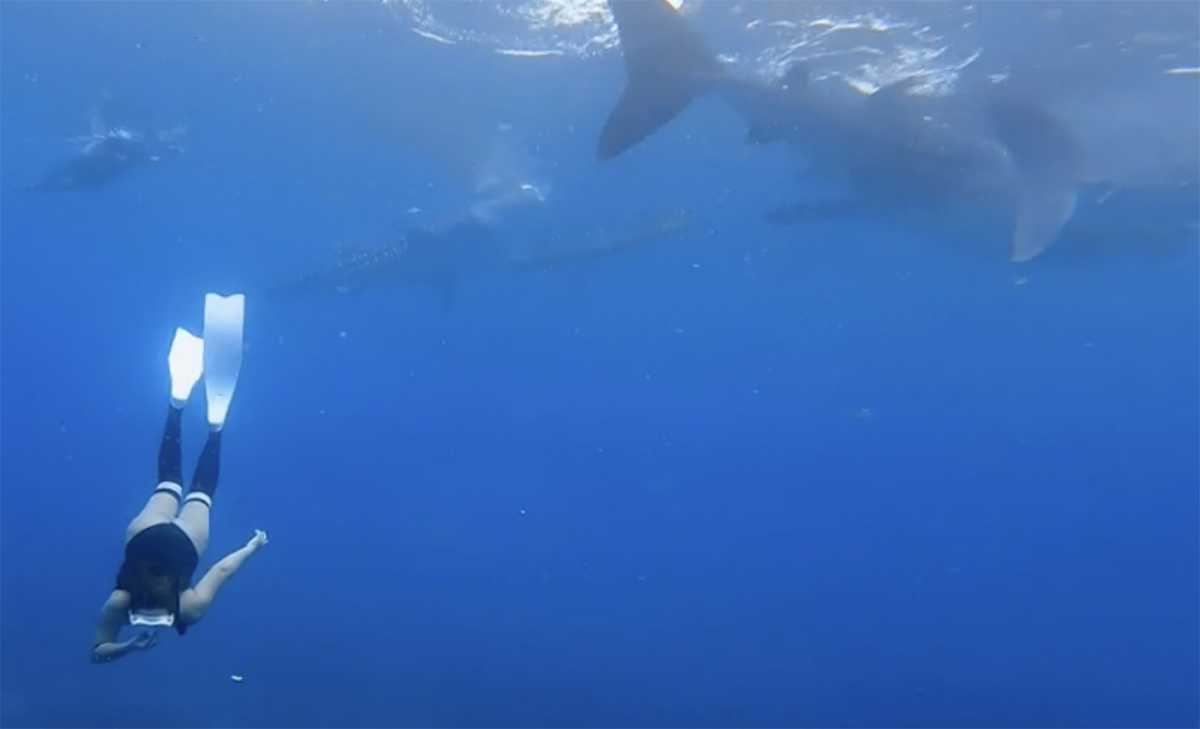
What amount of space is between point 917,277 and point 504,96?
554 inches

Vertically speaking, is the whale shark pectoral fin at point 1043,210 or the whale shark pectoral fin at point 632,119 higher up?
the whale shark pectoral fin at point 1043,210

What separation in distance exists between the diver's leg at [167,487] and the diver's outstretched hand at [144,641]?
761mm

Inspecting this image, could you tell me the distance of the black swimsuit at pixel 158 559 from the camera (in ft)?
21.4

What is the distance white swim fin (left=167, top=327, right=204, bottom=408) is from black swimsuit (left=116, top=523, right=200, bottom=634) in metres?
2.09

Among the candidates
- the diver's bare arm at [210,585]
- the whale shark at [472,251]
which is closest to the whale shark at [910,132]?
the whale shark at [472,251]

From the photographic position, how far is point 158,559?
6578 mm

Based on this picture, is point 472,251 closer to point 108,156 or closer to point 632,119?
point 108,156

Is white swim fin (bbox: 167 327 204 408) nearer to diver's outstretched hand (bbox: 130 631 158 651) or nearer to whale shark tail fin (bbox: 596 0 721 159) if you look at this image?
diver's outstretched hand (bbox: 130 631 158 651)

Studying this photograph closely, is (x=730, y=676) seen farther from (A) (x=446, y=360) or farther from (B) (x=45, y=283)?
(B) (x=45, y=283)

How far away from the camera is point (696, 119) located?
59.1ft

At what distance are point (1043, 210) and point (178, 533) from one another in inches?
589

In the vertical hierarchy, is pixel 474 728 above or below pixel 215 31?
below

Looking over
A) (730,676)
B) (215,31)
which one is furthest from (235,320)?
(730,676)

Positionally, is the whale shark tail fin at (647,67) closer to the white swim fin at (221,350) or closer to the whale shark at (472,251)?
the white swim fin at (221,350)
